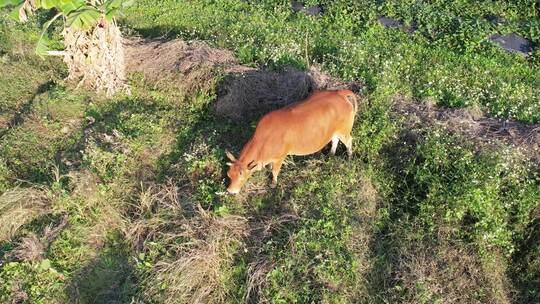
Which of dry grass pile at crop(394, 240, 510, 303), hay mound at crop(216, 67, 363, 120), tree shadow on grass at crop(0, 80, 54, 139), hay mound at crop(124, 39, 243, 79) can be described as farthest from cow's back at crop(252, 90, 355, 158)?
tree shadow on grass at crop(0, 80, 54, 139)

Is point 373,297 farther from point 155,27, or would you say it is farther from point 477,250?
point 155,27

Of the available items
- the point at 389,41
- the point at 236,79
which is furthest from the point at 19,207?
the point at 389,41

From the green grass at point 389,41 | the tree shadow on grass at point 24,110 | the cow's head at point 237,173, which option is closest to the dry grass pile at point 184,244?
the cow's head at point 237,173

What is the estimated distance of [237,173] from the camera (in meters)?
6.69

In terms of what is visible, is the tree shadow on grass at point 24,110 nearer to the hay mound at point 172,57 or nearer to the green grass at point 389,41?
the hay mound at point 172,57

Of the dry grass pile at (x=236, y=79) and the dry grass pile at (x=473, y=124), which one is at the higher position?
the dry grass pile at (x=236, y=79)

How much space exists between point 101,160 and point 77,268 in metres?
1.79

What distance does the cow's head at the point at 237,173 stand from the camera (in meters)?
6.69

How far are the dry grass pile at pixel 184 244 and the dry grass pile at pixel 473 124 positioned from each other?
3.57 meters

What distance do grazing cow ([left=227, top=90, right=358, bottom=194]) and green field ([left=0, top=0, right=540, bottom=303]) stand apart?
1.14 ft

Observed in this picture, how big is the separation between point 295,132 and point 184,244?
2.27 meters

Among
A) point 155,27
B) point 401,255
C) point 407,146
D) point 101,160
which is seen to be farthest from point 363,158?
point 155,27

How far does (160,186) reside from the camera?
7172 mm

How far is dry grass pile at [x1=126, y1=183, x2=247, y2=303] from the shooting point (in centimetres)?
589
